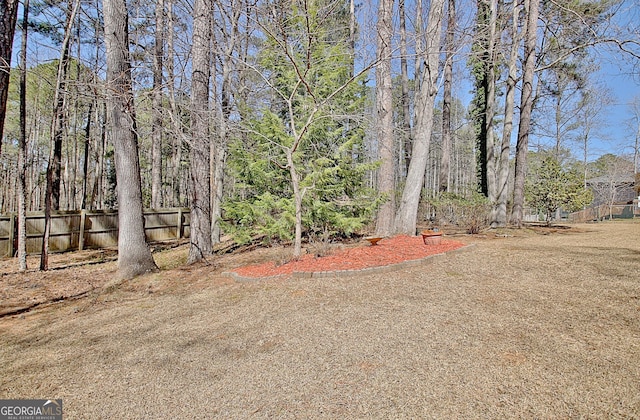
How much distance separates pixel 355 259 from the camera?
496 cm

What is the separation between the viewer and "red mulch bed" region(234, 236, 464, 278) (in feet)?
15.2

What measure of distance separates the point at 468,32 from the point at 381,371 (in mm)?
5453

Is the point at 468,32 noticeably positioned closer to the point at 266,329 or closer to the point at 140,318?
the point at 266,329

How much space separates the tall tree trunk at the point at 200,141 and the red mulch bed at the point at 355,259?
168 centimetres

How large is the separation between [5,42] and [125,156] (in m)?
1.98

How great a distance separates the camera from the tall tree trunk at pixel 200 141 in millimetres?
5586

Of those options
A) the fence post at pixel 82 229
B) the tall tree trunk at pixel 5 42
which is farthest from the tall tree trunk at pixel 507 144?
the fence post at pixel 82 229

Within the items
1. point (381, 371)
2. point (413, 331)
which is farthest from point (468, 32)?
point (381, 371)

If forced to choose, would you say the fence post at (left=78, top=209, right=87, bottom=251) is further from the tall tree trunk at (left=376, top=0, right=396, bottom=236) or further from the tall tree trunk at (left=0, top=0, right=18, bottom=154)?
the tall tree trunk at (left=376, top=0, right=396, bottom=236)

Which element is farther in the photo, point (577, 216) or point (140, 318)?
point (577, 216)

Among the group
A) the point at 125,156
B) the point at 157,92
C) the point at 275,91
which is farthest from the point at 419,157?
the point at 125,156

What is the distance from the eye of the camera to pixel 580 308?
9.40 ft

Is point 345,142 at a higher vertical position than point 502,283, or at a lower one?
higher

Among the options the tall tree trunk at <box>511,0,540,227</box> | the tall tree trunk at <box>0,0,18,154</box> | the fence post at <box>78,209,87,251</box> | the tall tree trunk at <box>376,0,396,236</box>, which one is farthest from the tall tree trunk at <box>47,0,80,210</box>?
the tall tree trunk at <box>511,0,540,227</box>
